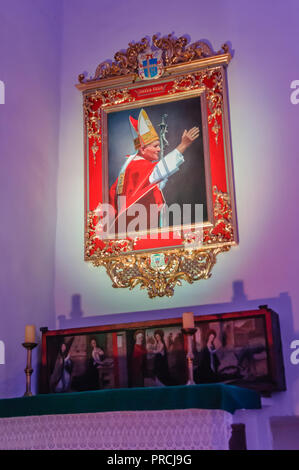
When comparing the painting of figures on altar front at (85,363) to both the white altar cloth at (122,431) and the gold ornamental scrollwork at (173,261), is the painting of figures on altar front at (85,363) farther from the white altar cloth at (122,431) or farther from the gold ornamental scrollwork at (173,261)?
the white altar cloth at (122,431)

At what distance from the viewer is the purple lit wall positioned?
560 cm

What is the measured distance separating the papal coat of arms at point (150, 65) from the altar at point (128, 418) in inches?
134

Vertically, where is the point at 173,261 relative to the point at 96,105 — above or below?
below

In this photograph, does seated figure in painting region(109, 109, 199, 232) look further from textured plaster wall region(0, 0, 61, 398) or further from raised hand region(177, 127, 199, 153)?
textured plaster wall region(0, 0, 61, 398)

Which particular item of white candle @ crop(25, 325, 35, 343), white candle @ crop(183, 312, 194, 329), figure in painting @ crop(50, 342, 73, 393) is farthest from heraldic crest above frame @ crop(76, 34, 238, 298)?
white candle @ crop(25, 325, 35, 343)

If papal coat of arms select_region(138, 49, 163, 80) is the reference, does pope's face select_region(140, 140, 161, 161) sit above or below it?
below

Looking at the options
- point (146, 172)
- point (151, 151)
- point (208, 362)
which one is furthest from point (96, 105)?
point (208, 362)

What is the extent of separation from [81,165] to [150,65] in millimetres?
1173

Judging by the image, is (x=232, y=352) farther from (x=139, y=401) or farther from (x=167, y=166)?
(x=167, y=166)

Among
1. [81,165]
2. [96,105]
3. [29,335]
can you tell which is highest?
[96,105]

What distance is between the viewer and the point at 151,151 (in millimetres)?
6324

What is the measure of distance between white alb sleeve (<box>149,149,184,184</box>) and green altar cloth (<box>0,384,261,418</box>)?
2.45 metres

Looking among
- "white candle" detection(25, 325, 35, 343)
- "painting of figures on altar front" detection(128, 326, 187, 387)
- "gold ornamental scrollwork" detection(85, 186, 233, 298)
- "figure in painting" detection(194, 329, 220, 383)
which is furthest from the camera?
"gold ornamental scrollwork" detection(85, 186, 233, 298)
